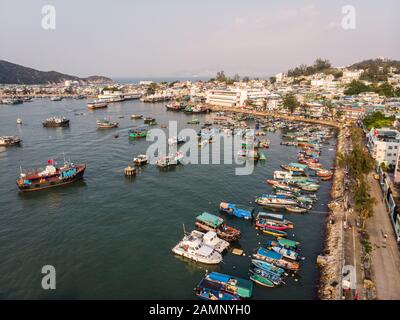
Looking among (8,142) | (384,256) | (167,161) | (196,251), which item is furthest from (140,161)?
(384,256)

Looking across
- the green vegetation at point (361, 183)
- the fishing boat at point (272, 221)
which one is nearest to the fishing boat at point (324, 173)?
the green vegetation at point (361, 183)

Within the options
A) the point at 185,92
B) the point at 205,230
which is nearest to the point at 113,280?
the point at 205,230

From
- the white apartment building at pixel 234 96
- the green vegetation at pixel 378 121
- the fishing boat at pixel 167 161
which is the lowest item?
the fishing boat at pixel 167 161

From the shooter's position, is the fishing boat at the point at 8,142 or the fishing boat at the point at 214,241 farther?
the fishing boat at the point at 8,142

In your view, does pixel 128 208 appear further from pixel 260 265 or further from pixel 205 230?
pixel 260 265

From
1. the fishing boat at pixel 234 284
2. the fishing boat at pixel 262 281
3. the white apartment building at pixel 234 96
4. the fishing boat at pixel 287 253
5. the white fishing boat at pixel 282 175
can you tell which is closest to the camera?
the fishing boat at pixel 234 284

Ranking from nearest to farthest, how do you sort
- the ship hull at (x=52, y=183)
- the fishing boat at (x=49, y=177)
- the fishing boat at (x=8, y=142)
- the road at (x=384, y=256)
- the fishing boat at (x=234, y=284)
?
the road at (x=384, y=256) → the fishing boat at (x=234, y=284) → the fishing boat at (x=49, y=177) → the ship hull at (x=52, y=183) → the fishing boat at (x=8, y=142)

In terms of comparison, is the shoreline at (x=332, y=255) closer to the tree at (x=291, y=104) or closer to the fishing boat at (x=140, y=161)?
the fishing boat at (x=140, y=161)

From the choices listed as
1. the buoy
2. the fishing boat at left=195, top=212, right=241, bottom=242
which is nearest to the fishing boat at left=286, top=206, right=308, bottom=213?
the fishing boat at left=195, top=212, right=241, bottom=242
